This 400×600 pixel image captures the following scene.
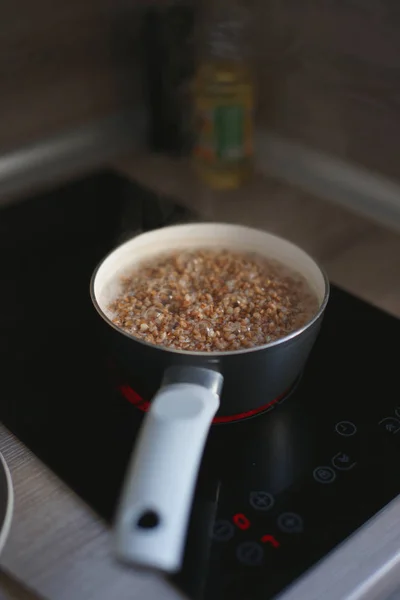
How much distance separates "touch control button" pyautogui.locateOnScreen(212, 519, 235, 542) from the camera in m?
0.54

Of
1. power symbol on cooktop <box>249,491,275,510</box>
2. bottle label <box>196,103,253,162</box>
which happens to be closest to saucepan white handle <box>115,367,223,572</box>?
power symbol on cooktop <box>249,491,275,510</box>

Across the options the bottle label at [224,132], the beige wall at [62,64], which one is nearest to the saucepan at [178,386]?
the bottle label at [224,132]

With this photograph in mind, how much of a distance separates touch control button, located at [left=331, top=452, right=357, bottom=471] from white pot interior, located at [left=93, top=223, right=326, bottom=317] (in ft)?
0.47

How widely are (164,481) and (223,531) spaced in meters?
0.12

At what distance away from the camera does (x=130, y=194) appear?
1006 mm

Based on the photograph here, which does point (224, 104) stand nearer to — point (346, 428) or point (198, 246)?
point (198, 246)

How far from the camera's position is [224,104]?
1.01 metres

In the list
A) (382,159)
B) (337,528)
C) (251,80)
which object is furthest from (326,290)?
(251,80)

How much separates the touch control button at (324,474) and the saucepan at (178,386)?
0.07 m

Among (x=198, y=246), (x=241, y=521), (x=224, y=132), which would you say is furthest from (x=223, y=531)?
(x=224, y=132)

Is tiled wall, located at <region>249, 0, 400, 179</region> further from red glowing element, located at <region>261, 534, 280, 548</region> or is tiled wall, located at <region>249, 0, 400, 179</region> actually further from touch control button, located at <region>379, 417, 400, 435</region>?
red glowing element, located at <region>261, 534, 280, 548</region>

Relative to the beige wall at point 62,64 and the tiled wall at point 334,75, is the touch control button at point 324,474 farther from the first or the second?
the beige wall at point 62,64

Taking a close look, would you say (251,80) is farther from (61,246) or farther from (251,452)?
(251,452)

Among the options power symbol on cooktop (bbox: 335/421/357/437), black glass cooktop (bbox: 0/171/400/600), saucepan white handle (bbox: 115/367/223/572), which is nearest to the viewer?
saucepan white handle (bbox: 115/367/223/572)
